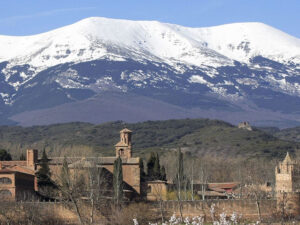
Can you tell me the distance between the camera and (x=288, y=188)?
91625mm

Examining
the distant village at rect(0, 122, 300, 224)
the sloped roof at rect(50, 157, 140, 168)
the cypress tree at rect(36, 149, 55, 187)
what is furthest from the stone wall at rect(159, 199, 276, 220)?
the cypress tree at rect(36, 149, 55, 187)

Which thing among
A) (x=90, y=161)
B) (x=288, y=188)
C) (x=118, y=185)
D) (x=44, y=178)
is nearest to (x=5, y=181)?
(x=44, y=178)

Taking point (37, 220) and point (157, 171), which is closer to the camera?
point (37, 220)

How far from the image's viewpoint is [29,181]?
90.0 metres

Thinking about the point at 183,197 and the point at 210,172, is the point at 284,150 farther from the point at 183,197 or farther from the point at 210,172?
the point at 183,197

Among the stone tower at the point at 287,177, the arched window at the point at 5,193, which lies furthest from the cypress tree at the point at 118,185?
the stone tower at the point at 287,177

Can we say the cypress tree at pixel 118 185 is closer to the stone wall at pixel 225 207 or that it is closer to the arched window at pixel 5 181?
the stone wall at pixel 225 207

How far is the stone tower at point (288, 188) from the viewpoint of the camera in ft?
266

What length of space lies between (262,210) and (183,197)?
18651mm

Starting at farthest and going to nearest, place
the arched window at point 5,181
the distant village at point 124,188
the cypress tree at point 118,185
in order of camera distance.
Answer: the arched window at point 5,181 → the distant village at point 124,188 → the cypress tree at point 118,185

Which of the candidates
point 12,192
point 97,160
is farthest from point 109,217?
point 97,160

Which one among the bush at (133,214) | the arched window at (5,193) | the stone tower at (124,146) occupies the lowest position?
the bush at (133,214)

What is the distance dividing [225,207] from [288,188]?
12.2 m

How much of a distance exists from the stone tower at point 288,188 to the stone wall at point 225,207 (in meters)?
1.11
